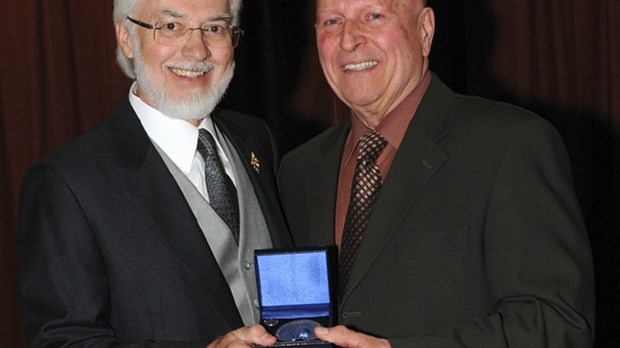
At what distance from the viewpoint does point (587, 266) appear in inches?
90.9

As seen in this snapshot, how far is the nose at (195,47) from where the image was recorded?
2482mm

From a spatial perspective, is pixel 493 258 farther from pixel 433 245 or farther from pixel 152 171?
pixel 152 171

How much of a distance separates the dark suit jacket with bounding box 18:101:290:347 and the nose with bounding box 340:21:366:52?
0.49 meters

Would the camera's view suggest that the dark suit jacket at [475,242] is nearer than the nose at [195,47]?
Yes

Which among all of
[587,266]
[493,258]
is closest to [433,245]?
[493,258]

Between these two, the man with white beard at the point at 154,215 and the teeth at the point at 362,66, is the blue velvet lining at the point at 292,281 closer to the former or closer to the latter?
the man with white beard at the point at 154,215

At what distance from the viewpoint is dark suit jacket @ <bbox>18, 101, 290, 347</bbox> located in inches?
90.5

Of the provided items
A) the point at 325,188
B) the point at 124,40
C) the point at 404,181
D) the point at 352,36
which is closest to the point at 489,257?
the point at 404,181

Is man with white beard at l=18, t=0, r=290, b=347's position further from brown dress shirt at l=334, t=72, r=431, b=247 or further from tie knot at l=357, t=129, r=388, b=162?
tie knot at l=357, t=129, r=388, b=162

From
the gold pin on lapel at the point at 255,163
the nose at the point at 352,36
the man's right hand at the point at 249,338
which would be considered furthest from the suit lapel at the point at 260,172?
the man's right hand at the point at 249,338

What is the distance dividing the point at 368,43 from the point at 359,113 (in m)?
0.17

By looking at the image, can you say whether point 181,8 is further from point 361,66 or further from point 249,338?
point 249,338

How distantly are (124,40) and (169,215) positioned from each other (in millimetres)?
438

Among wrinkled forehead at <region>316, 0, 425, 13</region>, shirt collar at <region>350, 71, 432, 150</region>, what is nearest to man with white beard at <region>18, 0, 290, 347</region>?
wrinkled forehead at <region>316, 0, 425, 13</region>
